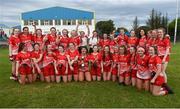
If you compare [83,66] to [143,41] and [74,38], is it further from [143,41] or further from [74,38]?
[143,41]

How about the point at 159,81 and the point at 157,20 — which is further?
the point at 157,20

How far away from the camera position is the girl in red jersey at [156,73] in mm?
8086

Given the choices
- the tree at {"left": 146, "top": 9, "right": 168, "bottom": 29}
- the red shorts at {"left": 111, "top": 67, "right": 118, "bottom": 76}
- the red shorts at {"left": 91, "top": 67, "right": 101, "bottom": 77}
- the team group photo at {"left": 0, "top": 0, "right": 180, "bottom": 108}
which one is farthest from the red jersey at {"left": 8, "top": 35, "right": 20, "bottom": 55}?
the tree at {"left": 146, "top": 9, "right": 168, "bottom": 29}

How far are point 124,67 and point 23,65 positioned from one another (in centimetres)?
328

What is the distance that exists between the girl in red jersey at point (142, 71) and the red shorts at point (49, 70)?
2870 millimetres

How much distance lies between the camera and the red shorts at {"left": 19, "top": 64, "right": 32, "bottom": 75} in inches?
379

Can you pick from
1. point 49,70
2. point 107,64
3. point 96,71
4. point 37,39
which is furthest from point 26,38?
point 107,64

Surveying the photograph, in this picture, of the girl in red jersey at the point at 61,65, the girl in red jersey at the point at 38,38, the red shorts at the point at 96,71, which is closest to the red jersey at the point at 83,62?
the red shorts at the point at 96,71

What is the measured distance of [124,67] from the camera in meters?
9.59

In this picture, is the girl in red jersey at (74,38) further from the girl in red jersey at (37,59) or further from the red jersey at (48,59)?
the girl in red jersey at (37,59)

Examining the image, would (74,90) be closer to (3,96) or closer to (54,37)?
(3,96)

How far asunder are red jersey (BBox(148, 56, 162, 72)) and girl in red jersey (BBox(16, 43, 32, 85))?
154 inches

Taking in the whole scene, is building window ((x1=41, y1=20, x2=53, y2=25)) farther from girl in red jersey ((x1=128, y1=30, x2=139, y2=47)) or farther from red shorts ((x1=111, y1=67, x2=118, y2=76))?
red shorts ((x1=111, y1=67, x2=118, y2=76))

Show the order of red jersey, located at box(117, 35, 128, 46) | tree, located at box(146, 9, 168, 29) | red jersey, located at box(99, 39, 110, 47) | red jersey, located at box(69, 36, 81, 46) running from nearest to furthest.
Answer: red jersey, located at box(117, 35, 128, 46) < red jersey, located at box(69, 36, 81, 46) < red jersey, located at box(99, 39, 110, 47) < tree, located at box(146, 9, 168, 29)
